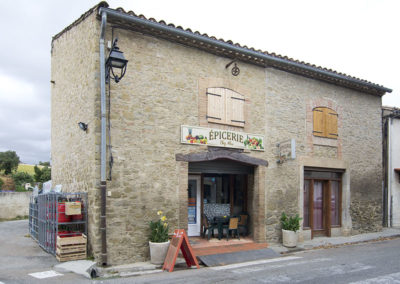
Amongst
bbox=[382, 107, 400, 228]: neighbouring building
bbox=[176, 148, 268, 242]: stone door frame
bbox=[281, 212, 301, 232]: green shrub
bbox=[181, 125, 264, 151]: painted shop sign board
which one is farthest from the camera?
bbox=[382, 107, 400, 228]: neighbouring building

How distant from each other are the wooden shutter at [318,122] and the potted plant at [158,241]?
674 cm

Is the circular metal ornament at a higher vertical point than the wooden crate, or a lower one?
higher

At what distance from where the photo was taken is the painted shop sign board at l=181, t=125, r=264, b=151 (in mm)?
9891

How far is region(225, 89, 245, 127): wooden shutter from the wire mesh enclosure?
4.71 meters

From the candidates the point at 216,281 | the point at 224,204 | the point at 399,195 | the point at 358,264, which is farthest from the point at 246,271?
the point at 399,195

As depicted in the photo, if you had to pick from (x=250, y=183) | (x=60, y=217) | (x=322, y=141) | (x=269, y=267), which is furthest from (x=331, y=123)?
(x=60, y=217)

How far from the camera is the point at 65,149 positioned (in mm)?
10867

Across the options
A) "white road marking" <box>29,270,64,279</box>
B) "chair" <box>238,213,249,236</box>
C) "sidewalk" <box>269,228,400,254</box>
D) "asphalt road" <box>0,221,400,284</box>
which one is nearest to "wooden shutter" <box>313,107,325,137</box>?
"sidewalk" <box>269,228,400,254</box>

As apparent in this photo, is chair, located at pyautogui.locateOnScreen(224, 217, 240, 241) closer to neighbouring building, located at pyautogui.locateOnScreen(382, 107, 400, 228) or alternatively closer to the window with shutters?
the window with shutters

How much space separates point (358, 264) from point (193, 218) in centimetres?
500

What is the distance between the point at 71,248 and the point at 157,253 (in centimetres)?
202

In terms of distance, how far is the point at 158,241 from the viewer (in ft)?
28.6

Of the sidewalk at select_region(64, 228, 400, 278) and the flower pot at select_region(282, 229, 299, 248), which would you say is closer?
the sidewalk at select_region(64, 228, 400, 278)

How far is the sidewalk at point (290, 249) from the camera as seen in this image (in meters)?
7.85
